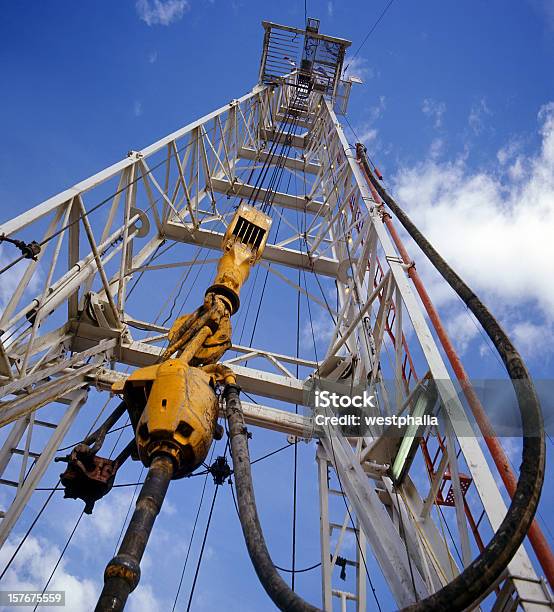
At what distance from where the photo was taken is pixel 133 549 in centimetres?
240

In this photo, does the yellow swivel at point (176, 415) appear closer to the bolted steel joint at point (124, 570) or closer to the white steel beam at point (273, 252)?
the bolted steel joint at point (124, 570)

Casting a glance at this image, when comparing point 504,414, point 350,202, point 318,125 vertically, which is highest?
point 318,125

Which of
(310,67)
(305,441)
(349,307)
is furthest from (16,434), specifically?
(310,67)

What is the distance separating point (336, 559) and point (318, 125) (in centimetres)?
1330

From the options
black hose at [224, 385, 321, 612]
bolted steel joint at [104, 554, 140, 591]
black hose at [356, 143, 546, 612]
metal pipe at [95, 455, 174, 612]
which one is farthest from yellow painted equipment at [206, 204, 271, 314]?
black hose at [356, 143, 546, 612]

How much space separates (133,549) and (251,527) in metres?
0.61

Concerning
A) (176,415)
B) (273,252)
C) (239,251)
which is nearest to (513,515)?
(176,415)

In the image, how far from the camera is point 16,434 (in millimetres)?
5816

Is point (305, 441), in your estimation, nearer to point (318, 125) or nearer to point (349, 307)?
point (349, 307)

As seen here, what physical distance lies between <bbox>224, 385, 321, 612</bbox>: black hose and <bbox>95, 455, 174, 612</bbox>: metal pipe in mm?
475

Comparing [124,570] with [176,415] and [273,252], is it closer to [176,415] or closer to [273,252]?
[176,415]

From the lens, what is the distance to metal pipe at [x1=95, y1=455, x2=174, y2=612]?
7.20 feet

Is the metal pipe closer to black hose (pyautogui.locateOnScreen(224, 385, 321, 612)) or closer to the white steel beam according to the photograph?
black hose (pyautogui.locateOnScreen(224, 385, 321, 612))

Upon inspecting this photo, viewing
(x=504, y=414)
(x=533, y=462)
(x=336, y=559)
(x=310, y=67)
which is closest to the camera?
(x=533, y=462)
